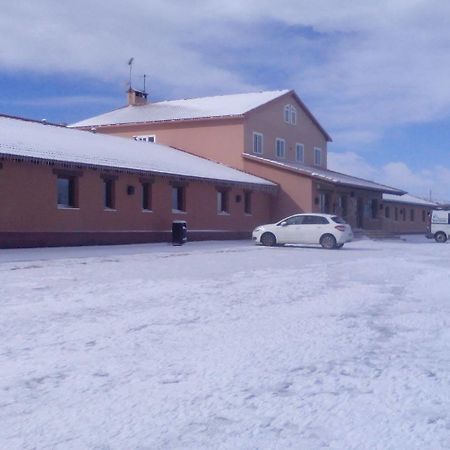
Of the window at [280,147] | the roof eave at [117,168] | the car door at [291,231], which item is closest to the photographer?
the roof eave at [117,168]

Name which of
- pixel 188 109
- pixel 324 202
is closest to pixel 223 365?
pixel 324 202

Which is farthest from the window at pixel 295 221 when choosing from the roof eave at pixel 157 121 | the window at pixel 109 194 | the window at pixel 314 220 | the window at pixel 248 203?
the roof eave at pixel 157 121

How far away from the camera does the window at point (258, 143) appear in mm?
39781

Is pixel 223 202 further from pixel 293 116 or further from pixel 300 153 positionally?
pixel 293 116

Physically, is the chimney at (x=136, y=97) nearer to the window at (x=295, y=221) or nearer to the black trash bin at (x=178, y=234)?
the black trash bin at (x=178, y=234)

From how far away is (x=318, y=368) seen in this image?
6.45 metres

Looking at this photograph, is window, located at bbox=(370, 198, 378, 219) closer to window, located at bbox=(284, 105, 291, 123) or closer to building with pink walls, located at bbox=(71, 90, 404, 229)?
building with pink walls, located at bbox=(71, 90, 404, 229)

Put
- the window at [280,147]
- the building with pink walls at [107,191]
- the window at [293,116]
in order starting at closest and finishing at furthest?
the building with pink walls at [107,191] < the window at [280,147] < the window at [293,116]

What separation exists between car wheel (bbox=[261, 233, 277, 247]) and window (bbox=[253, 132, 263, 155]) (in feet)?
38.7

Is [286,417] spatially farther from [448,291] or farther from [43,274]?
[43,274]

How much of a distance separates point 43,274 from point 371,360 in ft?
32.6

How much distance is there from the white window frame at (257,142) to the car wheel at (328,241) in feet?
43.5

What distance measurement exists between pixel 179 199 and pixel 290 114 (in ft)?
49.4

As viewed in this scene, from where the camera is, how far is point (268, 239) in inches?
1145
